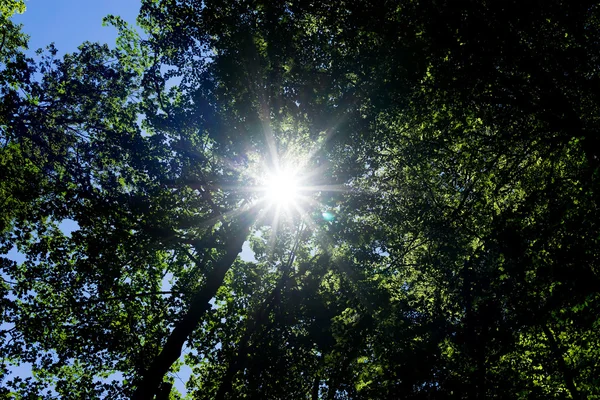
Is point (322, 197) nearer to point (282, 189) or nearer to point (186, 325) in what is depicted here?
point (282, 189)

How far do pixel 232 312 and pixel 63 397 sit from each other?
32.9 ft

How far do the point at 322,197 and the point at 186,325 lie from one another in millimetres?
8178

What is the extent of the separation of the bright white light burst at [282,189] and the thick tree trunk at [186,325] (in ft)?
6.54

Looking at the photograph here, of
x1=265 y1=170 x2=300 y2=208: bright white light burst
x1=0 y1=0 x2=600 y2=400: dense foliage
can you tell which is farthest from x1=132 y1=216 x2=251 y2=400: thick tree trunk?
x1=265 y1=170 x2=300 y2=208: bright white light burst

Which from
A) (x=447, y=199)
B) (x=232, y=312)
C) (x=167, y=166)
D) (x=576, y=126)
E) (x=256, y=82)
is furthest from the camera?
(x=232, y=312)

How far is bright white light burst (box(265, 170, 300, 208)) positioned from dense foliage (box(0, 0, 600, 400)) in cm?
81

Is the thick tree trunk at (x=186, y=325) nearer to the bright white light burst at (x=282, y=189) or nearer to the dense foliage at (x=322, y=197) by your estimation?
the dense foliage at (x=322, y=197)

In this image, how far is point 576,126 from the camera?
361 inches

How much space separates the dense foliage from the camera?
909cm

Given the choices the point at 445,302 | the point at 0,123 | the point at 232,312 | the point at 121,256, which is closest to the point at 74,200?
the point at 121,256

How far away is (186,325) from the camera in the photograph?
12.6 m

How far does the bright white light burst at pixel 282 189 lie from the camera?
15484 millimetres

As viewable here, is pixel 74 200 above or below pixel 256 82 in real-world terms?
below

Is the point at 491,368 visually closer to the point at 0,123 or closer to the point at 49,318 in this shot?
the point at 49,318
